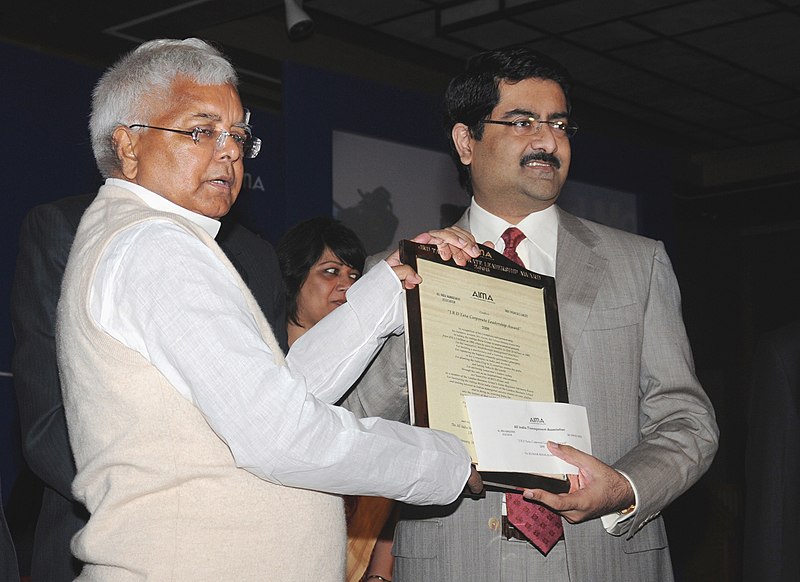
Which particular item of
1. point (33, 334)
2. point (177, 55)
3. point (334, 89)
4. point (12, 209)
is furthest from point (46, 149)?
point (177, 55)

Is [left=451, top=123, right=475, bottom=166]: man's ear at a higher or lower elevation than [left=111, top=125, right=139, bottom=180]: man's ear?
higher

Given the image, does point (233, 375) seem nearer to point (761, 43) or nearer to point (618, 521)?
point (618, 521)

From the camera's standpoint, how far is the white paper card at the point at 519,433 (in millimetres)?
2076

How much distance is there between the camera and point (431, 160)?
5949 millimetres

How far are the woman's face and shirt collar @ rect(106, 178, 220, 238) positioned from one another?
1.92m

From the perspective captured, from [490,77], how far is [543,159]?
296 mm

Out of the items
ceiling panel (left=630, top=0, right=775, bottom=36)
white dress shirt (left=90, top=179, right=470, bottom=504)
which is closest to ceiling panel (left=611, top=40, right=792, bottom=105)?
ceiling panel (left=630, top=0, right=775, bottom=36)

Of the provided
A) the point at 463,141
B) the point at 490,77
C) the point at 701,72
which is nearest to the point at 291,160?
the point at 463,141

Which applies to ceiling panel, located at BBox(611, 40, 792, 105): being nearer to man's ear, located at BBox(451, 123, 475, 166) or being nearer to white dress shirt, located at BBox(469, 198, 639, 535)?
man's ear, located at BBox(451, 123, 475, 166)

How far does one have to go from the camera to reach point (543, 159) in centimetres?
259

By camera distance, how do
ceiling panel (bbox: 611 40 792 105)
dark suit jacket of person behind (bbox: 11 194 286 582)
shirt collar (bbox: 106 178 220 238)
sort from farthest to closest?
1. ceiling panel (bbox: 611 40 792 105)
2. dark suit jacket of person behind (bbox: 11 194 286 582)
3. shirt collar (bbox: 106 178 220 238)

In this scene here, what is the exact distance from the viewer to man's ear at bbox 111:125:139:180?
2006mm

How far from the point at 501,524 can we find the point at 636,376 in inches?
19.3

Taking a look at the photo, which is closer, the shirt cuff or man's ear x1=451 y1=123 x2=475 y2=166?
the shirt cuff
